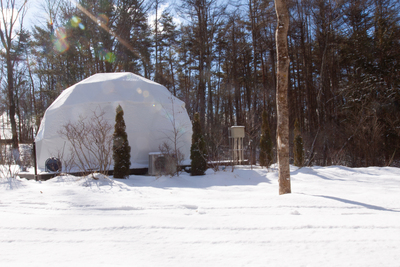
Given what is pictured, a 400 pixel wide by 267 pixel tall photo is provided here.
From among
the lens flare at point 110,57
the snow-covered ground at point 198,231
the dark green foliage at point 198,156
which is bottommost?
the snow-covered ground at point 198,231

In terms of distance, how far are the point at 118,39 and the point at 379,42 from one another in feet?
53.7

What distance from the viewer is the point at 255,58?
59.9ft

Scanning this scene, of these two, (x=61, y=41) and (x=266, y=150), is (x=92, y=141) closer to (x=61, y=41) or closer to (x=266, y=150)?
(x=266, y=150)

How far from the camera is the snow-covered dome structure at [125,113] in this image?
33.7ft

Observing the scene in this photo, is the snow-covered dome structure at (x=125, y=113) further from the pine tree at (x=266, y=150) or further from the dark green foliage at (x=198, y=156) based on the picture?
the pine tree at (x=266, y=150)

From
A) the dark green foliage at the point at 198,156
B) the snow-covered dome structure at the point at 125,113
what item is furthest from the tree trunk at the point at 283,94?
the snow-covered dome structure at the point at 125,113

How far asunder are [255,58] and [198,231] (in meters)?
16.8

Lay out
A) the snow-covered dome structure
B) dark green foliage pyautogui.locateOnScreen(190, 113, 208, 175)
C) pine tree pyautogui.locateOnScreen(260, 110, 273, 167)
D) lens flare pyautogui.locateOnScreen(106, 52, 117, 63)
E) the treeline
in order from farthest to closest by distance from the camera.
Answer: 1. lens flare pyautogui.locateOnScreen(106, 52, 117, 63)
2. the treeline
3. pine tree pyautogui.locateOnScreen(260, 110, 273, 167)
4. the snow-covered dome structure
5. dark green foliage pyautogui.locateOnScreen(190, 113, 208, 175)

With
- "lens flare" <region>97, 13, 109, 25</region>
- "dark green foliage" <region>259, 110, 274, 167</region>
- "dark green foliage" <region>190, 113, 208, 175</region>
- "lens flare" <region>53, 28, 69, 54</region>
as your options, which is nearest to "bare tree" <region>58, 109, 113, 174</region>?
"dark green foliage" <region>190, 113, 208, 175</region>

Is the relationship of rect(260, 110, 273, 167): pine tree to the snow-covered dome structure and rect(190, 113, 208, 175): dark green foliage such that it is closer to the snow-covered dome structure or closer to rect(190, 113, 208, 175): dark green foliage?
rect(190, 113, 208, 175): dark green foliage

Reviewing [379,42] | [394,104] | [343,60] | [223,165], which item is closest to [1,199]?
[223,165]

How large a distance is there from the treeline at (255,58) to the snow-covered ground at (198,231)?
7599mm

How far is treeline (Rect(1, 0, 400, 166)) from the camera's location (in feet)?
45.5

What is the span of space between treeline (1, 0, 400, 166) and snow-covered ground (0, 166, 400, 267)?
7599mm
